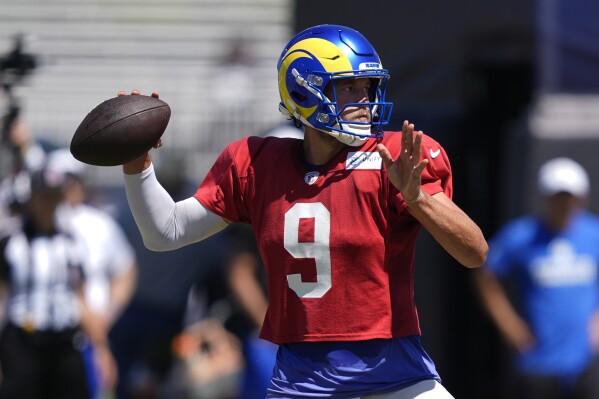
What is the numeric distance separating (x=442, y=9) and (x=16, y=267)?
11.1ft

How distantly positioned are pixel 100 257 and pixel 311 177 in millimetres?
4180

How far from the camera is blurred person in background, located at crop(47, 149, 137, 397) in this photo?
7160 millimetres

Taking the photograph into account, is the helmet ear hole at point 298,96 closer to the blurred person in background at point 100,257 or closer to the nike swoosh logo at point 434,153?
the nike swoosh logo at point 434,153

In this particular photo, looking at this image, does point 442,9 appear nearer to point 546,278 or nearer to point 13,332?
point 546,278

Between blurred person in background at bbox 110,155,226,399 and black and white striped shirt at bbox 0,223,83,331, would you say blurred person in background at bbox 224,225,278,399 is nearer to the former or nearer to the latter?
blurred person in background at bbox 110,155,226,399

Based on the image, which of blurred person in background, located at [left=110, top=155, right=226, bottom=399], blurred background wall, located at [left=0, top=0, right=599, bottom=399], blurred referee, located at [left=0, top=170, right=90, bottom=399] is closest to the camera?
blurred referee, located at [left=0, top=170, right=90, bottom=399]

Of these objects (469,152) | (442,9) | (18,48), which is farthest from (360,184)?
(442,9)

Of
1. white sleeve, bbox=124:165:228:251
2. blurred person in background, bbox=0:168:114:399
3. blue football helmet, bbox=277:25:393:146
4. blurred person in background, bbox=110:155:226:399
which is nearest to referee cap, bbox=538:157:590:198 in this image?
blurred person in background, bbox=110:155:226:399

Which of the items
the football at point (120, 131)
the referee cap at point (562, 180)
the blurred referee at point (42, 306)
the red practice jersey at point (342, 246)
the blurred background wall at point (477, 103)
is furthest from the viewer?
the blurred background wall at point (477, 103)

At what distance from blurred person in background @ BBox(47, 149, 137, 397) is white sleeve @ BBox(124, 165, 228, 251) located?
3.50 meters

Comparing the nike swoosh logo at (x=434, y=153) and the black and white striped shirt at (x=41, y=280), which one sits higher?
the nike swoosh logo at (x=434, y=153)

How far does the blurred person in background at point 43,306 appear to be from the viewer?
21.4 ft

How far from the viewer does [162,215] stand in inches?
139

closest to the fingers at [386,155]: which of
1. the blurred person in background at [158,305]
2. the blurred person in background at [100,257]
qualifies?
the blurred person in background at [100,257]
